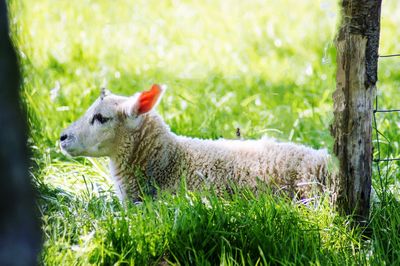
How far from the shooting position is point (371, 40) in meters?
4.22

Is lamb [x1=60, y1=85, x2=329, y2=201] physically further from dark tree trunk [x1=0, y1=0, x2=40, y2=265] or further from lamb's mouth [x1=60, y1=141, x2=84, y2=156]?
dark tree trunk [x1=0, y1=0, x2=40, y2=265]

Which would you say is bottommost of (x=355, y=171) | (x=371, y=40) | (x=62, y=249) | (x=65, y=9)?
(x=62, y=249)

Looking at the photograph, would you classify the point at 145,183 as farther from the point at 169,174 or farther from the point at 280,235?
the point at 280,235

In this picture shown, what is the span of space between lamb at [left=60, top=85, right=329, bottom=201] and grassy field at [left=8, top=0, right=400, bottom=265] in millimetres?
200

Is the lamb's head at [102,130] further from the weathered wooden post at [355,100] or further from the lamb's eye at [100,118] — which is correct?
the weathered wooden post at [355,100]

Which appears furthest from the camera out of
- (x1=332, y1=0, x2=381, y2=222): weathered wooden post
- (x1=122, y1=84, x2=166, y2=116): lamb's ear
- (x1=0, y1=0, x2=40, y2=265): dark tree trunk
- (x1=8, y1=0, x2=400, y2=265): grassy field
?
(x1=122, y1=84, x2=166, y2=116): lamb's ear

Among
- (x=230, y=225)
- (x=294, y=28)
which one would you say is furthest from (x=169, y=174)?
(x=294, y=28)

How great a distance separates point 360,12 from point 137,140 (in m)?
1.69

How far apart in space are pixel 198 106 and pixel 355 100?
9.44 ft

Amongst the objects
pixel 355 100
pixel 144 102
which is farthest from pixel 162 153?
pixel 355 100

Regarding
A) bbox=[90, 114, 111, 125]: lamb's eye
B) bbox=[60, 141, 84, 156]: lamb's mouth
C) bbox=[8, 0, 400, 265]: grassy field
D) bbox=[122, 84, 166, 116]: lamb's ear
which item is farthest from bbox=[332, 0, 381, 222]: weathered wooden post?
bbox=[60, 141, 84, 156]: lamb's mouth

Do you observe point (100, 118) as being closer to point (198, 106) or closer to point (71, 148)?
point (71, 148)

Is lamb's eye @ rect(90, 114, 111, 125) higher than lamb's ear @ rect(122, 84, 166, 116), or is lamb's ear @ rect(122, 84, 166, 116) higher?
lamb's ear @ rect(122, 84, 166, 116)

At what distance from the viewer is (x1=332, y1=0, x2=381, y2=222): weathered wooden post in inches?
166
